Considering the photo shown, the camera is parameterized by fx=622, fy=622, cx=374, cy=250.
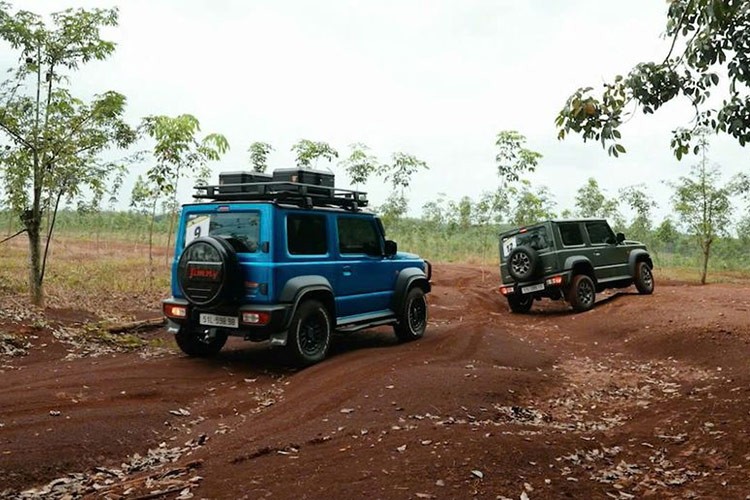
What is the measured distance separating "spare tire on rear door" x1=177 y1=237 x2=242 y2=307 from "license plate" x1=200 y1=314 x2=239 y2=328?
0.89 feet

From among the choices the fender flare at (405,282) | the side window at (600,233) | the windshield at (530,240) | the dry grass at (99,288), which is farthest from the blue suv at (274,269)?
the side window at (600,233)

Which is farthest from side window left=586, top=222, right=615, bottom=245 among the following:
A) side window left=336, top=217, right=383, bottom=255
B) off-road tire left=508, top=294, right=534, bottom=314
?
side window left=336, top=217, right=383, bottom=255

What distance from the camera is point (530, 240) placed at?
1355cm

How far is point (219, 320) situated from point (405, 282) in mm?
3113

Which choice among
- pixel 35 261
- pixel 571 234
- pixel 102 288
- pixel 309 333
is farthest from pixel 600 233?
pixel 102 288

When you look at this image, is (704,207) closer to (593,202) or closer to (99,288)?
(593,202)

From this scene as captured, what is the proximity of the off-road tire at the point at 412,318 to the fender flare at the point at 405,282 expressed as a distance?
0.08 metres

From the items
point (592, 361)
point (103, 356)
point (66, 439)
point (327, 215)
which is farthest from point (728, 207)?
point (66, 439)

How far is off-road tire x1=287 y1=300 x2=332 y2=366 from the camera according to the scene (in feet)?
24.3

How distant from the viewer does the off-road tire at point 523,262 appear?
42.7 feet

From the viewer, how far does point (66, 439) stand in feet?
15.3

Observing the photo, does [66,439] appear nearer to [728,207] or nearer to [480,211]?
[480,211]

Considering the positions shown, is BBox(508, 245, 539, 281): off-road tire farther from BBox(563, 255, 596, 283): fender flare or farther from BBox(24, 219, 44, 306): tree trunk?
BBox(24, 219, 44, 306): tree trunk

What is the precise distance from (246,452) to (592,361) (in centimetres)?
605
